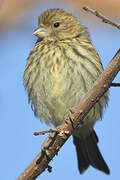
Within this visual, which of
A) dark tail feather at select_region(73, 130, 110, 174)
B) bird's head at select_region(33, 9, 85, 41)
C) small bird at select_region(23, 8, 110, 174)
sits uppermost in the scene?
bird's head at select_region(33, 9, 85, 41)

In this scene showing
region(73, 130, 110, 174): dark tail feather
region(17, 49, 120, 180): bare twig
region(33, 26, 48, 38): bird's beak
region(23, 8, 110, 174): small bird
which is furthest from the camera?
region(73, 130, 110, 174): dark tail feather

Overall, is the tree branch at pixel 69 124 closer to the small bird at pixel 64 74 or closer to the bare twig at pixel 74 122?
the bare twig at pixel 74 122

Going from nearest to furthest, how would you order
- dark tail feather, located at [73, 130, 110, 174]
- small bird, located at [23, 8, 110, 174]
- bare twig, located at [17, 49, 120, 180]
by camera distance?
bare twig, located at [17, 49, 120, 180] < small bird, located at [23, 8, 110, 174] < dark tail feather, located at [73, 130, 110, 174]

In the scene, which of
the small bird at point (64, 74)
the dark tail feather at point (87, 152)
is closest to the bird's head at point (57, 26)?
the small bird at point (64, 74)

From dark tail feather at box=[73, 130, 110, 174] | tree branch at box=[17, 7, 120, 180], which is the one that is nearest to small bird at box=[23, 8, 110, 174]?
dark tail feather at box=[73, 130, 110, 174]

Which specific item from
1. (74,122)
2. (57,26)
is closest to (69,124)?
(74,122)

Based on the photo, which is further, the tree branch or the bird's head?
the bird's head

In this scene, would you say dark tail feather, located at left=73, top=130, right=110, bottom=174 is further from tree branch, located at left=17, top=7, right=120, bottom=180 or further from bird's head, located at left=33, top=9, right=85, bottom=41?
tree branch, located at left=17, top=7, right=120, bottom=180
